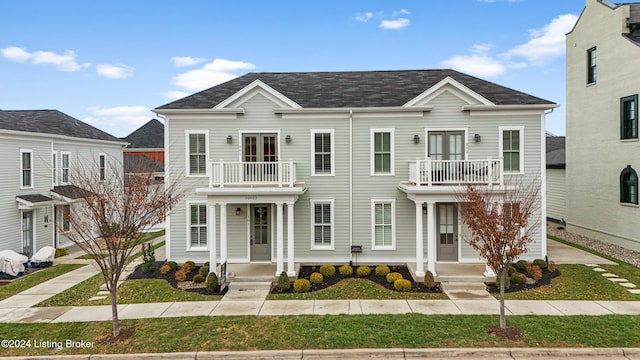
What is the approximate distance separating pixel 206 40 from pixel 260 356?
21240 millimetres

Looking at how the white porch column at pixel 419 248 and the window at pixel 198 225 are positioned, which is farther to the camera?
the window at pixel 198 225

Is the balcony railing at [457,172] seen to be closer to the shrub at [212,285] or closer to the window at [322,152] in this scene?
the window at [322,152]

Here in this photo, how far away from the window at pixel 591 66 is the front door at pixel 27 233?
3018cm

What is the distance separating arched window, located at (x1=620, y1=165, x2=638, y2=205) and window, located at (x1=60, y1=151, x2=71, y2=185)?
29.0 m

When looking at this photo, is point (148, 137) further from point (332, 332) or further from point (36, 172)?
point (332, 332)

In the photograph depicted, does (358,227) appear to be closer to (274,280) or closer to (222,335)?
(274,280)

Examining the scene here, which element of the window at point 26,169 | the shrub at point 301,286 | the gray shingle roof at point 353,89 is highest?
the gray shingle roof at point 353,89

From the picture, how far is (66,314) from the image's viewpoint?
9750 millimetres

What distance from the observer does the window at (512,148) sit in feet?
47.2

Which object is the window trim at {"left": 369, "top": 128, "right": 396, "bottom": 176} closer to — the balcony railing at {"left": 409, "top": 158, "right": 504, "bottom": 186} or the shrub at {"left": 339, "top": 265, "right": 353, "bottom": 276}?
the balcony railing at {"left": 409, "top": 158, "right": 504, "bottom": 186}

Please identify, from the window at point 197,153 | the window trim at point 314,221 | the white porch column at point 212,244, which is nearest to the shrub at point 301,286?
the window trim at point 314,221

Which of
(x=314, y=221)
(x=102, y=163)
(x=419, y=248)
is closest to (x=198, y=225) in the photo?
(x=314, y=221)

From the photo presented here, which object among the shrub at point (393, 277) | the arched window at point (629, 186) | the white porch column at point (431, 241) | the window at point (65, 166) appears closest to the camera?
the shrub at point (393, 277)

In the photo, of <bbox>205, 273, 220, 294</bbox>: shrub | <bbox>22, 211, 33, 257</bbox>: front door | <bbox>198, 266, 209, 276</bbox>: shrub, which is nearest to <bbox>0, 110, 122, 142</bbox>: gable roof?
<bbox>22, 211, 33, 257</bbox>: front door
